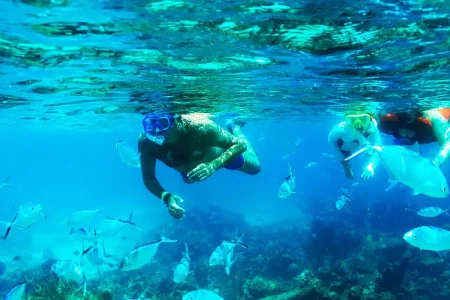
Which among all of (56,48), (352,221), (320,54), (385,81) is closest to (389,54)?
(320,54)

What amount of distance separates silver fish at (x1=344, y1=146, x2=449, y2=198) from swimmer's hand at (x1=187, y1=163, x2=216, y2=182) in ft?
7.81

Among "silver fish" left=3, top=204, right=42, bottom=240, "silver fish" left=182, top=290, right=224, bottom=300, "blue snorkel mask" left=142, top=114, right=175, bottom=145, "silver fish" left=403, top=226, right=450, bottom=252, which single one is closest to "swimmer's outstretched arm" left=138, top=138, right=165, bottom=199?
"blue snorkel mask" left=142, top=114, right=175, bottom=145

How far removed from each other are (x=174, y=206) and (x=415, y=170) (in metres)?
4.15

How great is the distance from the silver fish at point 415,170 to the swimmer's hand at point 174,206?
Result: 10.1 feet

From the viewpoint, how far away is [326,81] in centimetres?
1373

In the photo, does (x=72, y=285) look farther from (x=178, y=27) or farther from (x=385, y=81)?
(x=385, y=81)

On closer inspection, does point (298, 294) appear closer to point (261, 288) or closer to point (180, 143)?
point (261, 288)

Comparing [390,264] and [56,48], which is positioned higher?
[56,48]

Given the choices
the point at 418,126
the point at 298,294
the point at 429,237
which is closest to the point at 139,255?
the point at 298,294

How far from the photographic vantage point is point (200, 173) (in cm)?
597

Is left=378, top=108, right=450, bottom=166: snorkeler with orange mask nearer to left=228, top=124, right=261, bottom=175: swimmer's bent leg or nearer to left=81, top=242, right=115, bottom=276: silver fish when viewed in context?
left=228, top=124, right=261, bottom=175: swimmer's bent leg

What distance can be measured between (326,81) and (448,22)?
20.9 feet

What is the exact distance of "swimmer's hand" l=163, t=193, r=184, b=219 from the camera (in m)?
6.43

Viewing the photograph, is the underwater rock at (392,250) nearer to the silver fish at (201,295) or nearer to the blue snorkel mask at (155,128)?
the silver fish at (201,295)
